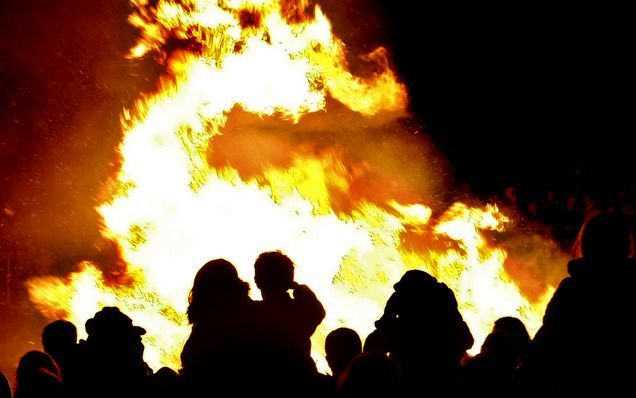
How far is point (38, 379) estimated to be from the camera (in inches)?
108

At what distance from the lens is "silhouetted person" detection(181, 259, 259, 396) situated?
2.94m

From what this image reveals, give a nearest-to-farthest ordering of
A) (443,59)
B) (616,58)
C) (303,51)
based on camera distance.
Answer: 1. (303,51)
2. (616,58)
3. (443,59)

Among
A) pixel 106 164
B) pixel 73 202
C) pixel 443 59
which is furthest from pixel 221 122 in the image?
pixel 443 59

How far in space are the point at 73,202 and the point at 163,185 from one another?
9.10ft

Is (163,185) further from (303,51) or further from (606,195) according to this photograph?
Answer: (606,195)

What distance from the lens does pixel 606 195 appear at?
340 inches

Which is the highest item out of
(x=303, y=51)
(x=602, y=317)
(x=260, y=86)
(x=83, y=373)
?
(x=303, y=51)

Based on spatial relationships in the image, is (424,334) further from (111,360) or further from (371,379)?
(111,360)

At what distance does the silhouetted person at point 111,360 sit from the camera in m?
3.09

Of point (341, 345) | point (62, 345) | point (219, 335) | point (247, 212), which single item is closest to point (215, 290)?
point (219, 335)

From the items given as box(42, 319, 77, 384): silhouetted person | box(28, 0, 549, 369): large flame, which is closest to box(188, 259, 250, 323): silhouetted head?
box(42, 319, 77, 384): silhouetted person

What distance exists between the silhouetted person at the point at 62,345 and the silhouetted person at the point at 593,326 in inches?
92.9

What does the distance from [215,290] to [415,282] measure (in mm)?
1041

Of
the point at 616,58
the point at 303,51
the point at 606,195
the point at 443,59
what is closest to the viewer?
the point at 303,51
